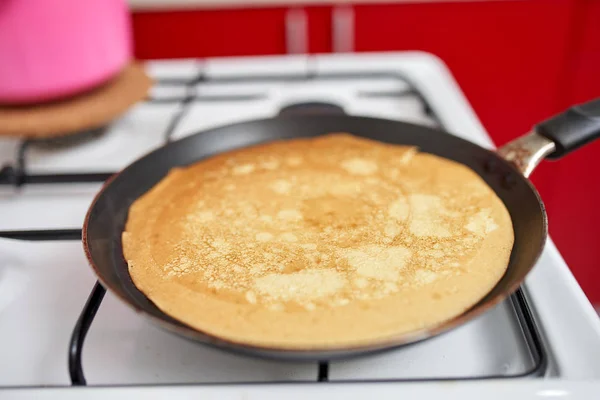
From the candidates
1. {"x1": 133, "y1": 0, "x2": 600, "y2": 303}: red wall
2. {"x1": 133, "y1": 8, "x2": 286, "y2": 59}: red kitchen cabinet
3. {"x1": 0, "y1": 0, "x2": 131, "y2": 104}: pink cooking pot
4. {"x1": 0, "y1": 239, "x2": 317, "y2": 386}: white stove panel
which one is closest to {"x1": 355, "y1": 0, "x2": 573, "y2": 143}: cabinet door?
{"x1": 133, "y1": 0, "x2": 600, "y2": 303}: red wall

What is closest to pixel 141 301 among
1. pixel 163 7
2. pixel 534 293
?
pixel 534 293

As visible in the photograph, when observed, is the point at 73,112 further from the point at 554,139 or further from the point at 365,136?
the point at 554,139

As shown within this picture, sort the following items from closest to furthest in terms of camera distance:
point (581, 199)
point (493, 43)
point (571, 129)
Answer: point (571, 129) < point (493, 43) < point (581, 199)

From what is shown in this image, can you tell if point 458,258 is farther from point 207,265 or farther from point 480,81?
point 480,81

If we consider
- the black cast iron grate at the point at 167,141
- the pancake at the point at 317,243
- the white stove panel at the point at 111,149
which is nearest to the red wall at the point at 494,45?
the black cast iron grate at the point at 167,141

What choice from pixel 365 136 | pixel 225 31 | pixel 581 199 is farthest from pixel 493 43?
pixel 365 136

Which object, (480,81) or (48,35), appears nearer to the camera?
(48,35)
